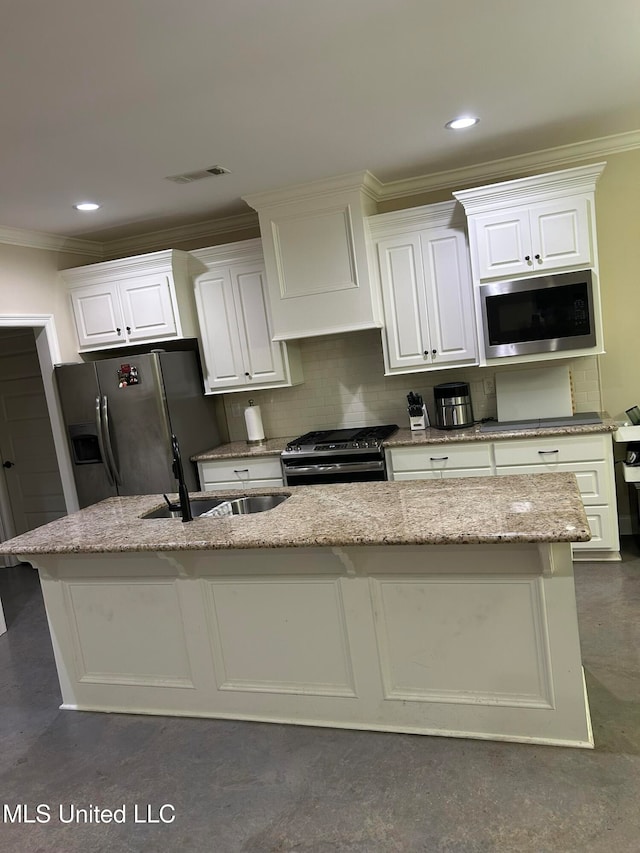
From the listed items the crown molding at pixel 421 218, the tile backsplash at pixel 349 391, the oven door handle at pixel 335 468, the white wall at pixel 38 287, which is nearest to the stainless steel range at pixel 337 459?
the oven door handle at pixel 335 468

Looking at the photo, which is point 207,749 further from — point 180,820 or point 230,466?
point 230,466

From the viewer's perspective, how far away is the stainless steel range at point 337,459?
162 inches

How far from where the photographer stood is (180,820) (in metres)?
2.16

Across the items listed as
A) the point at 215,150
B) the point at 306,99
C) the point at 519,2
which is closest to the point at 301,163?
the point at 215,150

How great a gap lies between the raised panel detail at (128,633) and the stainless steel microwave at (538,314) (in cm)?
258

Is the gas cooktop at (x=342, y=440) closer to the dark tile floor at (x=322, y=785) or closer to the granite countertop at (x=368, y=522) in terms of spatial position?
the granite countertop at (x=368, y=522)

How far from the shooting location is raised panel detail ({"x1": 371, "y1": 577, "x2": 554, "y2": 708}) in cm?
224

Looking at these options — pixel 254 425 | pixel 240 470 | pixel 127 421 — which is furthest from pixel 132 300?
pixel 240 470

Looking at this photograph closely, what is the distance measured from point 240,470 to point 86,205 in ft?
6.80

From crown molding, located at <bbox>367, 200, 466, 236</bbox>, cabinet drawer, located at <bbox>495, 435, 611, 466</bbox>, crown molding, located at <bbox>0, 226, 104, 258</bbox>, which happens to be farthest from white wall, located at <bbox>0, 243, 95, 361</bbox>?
cabinet drawer, located at <bbox>495, 435, 611, 466</bbox>

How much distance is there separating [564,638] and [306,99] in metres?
2.49

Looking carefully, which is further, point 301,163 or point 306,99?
point 301,163

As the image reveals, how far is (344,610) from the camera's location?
2.46 m

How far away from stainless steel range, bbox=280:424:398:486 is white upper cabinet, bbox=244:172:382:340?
2.53 ft
